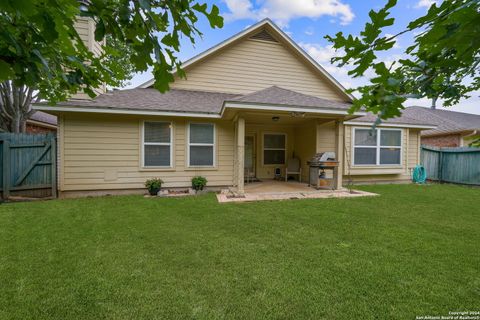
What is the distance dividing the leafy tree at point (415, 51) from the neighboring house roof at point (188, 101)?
5.14 metres

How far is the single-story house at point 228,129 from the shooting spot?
6773 mm

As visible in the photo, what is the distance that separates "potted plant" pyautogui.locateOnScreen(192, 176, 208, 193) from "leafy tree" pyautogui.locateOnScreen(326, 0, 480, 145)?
6.47m

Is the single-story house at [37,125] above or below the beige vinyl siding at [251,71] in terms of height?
below

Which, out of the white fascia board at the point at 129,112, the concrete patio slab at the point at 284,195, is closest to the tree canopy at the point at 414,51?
the concrete patio slab at the point at 284,195

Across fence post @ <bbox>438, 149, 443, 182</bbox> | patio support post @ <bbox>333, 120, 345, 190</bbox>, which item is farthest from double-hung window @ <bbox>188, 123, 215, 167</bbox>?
fence post @ <bbox>438, 149, 443, 182</bbox>

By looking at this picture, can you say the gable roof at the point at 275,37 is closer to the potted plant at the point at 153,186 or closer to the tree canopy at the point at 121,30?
the potted plant at the point at 153,186

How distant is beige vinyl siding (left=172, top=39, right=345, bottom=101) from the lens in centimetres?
924

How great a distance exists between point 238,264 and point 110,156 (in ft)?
19.8

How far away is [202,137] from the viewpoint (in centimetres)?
772

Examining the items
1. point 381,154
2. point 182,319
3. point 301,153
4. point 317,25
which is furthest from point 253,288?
point 317,25

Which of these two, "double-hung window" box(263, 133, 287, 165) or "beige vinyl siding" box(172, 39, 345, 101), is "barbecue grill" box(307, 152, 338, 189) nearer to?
"double-hung window" box(263, 133, 287, 165)

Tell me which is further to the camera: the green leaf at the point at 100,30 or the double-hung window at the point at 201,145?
the double-hung window at the point at 201,145

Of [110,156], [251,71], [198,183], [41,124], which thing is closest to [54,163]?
[110,156]

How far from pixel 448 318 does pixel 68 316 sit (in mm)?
3198
